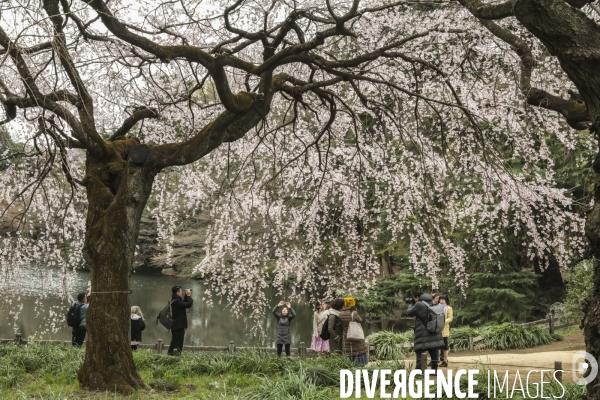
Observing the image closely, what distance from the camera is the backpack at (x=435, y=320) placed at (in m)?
7.30

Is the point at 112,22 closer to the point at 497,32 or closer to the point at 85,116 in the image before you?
the point at 85,116

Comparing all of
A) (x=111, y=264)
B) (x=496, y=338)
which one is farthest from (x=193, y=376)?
(x=496, y=338)

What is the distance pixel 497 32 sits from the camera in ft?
17.6

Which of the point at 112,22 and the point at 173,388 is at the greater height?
the point at 112,22

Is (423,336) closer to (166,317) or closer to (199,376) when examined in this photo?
(199,376)

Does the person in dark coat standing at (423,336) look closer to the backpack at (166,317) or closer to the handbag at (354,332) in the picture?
the handbag at (354,332)

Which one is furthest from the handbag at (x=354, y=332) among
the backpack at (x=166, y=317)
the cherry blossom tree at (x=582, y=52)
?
the cherry blossom tree at (x=582, y=52)

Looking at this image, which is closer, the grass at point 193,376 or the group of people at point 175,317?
the grass at point 193,376

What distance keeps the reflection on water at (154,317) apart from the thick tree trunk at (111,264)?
851 centimetres

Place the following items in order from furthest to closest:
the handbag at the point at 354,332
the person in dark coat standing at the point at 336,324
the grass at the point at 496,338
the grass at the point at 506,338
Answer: the grass at the point at 506,338 → the grass at the point at 496,338 → the person in dark coat standing at the point at 336,324 → the handbag at the point at 354,332

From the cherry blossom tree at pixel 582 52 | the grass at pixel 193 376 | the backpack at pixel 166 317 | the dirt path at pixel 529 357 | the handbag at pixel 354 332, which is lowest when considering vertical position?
the grass at pixel 193 376

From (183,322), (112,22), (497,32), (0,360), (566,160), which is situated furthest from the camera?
(566,160)

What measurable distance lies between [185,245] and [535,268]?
50.6 feet

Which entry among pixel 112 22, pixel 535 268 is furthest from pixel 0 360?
pixel 535 268
